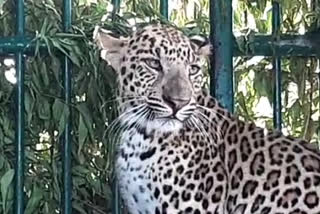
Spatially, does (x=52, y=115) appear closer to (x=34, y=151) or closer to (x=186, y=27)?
(x=34, y=151)

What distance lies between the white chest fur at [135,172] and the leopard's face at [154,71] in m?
0.11

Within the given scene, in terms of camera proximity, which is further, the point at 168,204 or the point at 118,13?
the point at 118,13

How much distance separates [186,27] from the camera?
18.3 ft

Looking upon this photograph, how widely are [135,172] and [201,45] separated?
2.12ft

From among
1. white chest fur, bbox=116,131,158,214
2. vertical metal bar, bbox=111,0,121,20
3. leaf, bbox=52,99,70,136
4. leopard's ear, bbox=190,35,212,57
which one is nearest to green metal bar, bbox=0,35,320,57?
leopard's ear, bbox=190,35,212,57

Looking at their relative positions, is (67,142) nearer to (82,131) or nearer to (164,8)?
(82,131)

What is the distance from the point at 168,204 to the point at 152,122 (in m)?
0.36

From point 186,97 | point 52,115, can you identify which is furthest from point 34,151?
point 186,97

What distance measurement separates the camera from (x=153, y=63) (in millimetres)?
4969

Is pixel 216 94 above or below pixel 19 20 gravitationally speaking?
below

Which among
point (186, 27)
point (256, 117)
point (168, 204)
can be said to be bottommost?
point (168, 204)

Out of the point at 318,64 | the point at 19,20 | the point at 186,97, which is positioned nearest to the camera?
the point at 186,97

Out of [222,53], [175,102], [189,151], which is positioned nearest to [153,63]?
[175,102]

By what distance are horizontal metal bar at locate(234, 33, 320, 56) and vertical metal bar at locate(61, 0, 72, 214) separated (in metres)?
0.81
